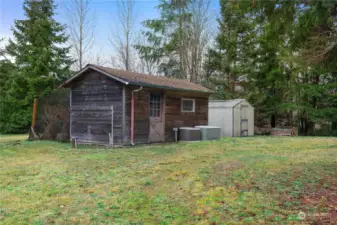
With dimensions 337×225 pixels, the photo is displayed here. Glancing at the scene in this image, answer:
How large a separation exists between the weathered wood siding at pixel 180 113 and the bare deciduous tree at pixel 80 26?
12771mm

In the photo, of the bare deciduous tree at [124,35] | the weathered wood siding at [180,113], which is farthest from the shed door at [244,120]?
the bare deciduous tree at [124,35]

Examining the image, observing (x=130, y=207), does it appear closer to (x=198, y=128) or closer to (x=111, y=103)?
(x=111, y=103)

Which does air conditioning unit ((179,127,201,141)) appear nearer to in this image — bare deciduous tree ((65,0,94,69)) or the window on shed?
the window on shed

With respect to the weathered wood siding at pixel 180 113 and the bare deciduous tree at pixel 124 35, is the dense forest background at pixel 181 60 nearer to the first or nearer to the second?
the bare deciduous tree at pixel 124 35

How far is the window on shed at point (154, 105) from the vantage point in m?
11.6

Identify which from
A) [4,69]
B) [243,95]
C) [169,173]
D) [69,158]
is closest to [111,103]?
[69,158]

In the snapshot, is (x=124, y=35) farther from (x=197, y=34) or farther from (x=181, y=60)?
(x=197, y=34)

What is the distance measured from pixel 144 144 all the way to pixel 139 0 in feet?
49.3

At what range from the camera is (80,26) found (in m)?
22.3

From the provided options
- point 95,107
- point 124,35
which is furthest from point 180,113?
point 124,35

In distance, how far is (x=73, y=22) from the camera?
2225 cm

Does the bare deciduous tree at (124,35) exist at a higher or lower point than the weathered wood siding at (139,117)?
higher

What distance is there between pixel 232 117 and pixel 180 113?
4116mm

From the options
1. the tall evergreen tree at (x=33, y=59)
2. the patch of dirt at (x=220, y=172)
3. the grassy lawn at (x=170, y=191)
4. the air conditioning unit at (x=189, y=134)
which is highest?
the tall evergreen tree at (x=33, y=59)
